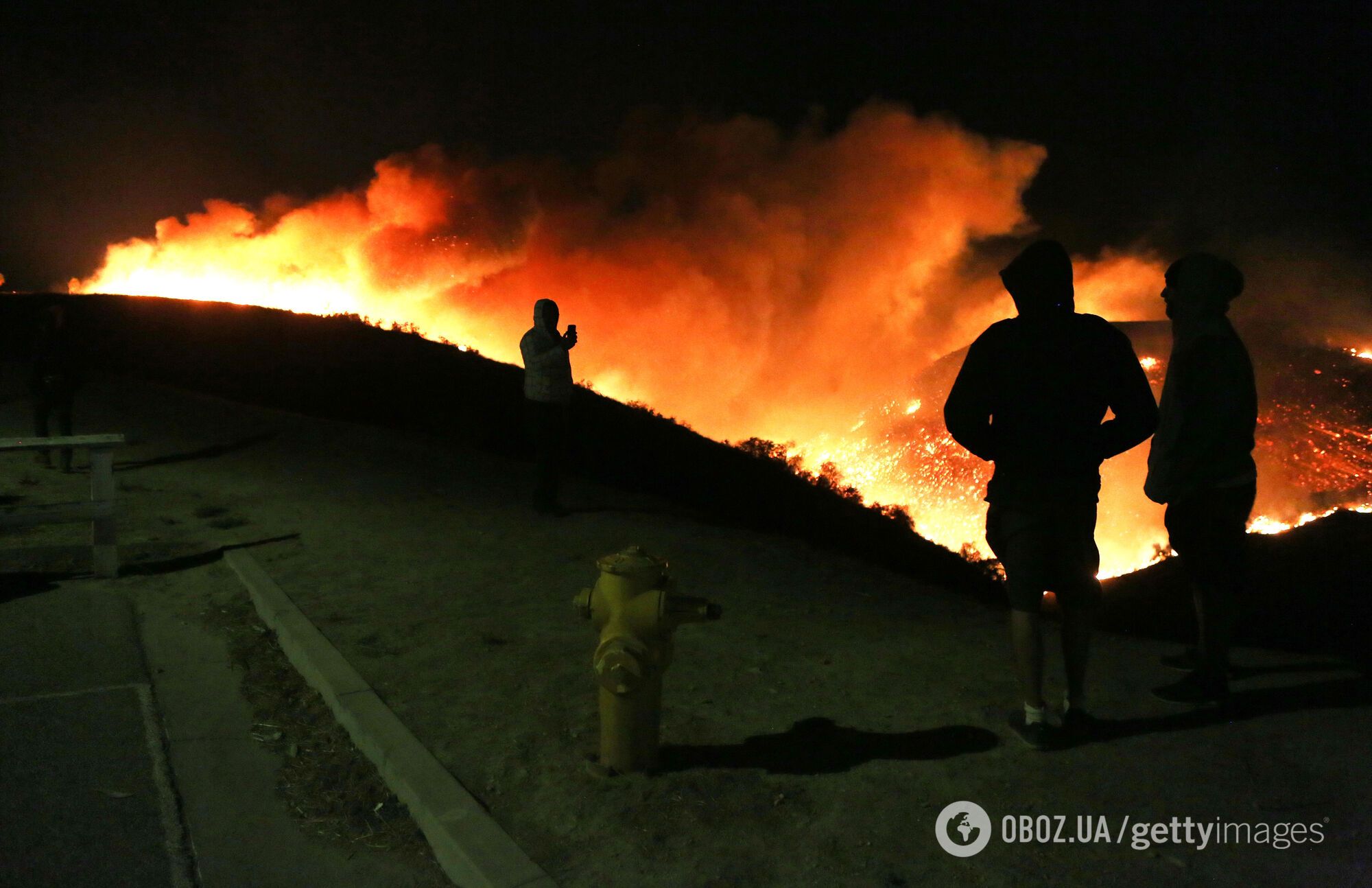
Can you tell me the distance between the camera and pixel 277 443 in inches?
516

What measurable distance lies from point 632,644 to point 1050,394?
1864 mm

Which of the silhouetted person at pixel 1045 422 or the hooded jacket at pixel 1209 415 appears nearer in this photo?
the silhouetted person at pixel 1045 422

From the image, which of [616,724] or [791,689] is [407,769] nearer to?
Result: [616,724]

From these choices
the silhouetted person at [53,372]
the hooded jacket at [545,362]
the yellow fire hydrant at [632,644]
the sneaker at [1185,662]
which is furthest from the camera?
the silhouetted person at [53,372]

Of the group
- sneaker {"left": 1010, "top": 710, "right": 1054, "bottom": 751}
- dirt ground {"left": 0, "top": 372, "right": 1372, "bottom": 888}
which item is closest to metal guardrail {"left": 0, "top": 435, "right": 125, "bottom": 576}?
dirt ground {"left": 0, "top": 372, "right": 1372, "bottom": 888}

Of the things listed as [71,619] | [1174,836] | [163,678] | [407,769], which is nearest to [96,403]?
[71,619]

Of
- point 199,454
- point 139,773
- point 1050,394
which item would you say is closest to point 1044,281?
point 1050,394

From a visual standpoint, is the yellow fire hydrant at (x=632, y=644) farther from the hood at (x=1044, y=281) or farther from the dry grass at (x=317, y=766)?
the hood at (x=1044, y=281)

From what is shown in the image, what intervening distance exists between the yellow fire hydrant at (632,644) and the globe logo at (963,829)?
1098mm

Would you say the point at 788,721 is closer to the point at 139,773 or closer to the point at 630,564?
the point at 630,564

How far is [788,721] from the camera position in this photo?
4.34m

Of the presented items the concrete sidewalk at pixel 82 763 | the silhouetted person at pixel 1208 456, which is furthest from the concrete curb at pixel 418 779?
the silhouetted person at pixel 1208 456

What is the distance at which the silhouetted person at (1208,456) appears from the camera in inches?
167

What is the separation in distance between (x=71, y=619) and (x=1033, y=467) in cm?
574
